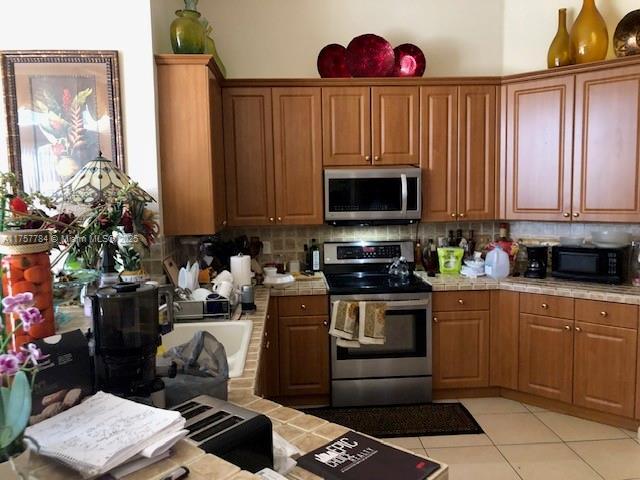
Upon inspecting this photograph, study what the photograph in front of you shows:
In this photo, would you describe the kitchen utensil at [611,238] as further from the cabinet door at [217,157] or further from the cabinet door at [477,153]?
the cabinet door at [217,157]

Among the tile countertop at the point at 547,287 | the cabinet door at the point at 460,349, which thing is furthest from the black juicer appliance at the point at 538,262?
the cabinet door at the point at 460,349

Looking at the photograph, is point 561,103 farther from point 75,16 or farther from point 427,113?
point 75,16

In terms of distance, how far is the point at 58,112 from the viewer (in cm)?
273

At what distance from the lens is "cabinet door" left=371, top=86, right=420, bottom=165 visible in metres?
Result: 3.61

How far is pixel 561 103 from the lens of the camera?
132 inches

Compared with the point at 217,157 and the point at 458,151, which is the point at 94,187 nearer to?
the point at 217,157

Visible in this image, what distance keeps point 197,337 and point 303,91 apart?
255cm

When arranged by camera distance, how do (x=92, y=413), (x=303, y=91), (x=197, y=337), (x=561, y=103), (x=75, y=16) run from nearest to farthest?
(x=92, y=413)
(x=197, y=337)
(x=75, y=16)
(x=561, y=103)
(x=303, y=91)

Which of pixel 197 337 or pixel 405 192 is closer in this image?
pixel 197 337

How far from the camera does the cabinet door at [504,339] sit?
11.2ft

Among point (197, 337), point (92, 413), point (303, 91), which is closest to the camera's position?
point (92, 413)

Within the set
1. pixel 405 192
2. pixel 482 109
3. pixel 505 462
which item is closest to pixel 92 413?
pixel 505 462

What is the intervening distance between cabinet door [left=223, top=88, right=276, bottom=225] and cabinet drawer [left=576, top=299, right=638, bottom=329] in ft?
7.04

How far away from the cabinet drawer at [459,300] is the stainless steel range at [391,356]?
0.27ft
